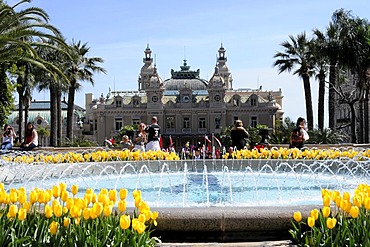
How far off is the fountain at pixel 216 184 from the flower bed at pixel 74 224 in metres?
0.95

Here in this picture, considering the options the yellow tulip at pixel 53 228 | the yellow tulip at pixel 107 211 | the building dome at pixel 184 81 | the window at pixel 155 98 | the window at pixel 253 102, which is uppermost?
the building dome at pixel 184 81

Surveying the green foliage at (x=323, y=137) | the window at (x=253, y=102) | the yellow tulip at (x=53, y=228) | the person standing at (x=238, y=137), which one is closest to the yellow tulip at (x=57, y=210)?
the yellow tulip at (x=53, y=228)

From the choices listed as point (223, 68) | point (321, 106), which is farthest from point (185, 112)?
point (321, 106)

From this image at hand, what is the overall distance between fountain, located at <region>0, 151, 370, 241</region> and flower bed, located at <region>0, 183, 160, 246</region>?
3.11ft

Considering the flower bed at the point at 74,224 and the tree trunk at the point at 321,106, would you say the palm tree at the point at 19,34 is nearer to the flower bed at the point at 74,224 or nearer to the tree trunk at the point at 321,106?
the flower bed at the point at 74,224

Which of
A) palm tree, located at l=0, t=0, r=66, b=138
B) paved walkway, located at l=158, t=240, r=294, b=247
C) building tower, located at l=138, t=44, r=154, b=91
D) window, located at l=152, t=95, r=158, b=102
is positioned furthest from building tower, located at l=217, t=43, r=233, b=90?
paved walkway, located at l=158, t=240, r=294, b=247

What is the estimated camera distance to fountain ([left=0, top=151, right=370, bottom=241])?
4.92m

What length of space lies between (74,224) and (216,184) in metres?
8.11

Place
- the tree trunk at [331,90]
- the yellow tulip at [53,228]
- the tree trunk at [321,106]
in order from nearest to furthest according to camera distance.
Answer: the yellow tulip at [53,228], the tree trunk at [331,90], the tree trunk at [321,106]

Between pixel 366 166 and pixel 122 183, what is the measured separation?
21.0 ft

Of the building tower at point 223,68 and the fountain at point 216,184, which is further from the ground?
the building tower at point 223,68

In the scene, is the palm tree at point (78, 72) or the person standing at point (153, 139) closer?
the person standing at point (153, 139)

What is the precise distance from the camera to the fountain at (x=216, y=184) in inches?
194

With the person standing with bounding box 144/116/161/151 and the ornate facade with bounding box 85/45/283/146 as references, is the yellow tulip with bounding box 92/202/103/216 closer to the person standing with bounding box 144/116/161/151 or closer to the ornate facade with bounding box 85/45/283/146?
the person standing with bounding box 144/116/161/151
